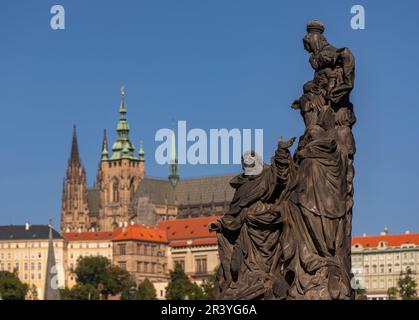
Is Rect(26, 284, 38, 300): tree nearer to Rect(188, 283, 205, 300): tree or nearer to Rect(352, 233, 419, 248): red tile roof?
Rect(188, 283, 205, 300): tree

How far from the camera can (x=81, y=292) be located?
6471 inches

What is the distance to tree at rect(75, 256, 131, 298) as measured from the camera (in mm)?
170913

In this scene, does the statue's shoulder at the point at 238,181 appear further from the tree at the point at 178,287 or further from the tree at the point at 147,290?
the tree at the point at 147,290

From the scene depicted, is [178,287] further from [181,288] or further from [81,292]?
[81,292]

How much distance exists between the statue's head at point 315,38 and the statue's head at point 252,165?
1.38 m

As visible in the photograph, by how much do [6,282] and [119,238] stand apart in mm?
33385

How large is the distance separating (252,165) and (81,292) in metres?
149

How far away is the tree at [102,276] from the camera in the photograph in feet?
561

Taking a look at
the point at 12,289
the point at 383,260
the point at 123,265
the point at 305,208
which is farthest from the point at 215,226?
the point at 123,265

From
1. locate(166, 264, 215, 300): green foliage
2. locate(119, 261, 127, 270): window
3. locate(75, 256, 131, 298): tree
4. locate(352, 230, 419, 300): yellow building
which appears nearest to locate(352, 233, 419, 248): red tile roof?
locate(352, 230, 419, 300): yellow building

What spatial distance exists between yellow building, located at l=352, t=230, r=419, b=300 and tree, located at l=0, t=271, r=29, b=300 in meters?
36.9
